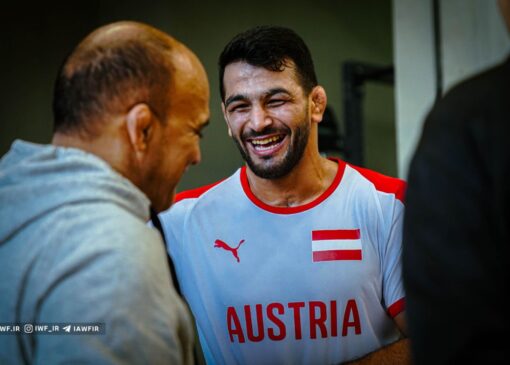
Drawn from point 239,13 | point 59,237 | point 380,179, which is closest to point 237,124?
point 380,179

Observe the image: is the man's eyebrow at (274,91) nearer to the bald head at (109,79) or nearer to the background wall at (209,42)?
the bald head at (109,79)

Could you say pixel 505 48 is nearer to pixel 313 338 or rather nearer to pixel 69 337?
pixel 313 338

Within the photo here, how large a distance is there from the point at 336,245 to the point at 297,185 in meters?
0.25

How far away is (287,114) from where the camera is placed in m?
1.94

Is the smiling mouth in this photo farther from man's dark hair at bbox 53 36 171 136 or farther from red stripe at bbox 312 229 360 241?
man's dark hair at bbox 53 36 171 136

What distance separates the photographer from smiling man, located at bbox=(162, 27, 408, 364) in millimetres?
1753

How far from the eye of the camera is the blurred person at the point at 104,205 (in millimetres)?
867

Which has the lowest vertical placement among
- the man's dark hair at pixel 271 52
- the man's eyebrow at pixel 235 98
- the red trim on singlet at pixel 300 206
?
the red trim on singlet at pixel 300 206

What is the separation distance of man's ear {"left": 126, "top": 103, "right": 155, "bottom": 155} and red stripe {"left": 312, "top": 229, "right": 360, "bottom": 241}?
851mm

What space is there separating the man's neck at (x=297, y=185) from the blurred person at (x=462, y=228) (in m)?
1.16

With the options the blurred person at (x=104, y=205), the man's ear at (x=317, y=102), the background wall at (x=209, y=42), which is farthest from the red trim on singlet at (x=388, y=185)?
the background wall at (x=209, y=42)

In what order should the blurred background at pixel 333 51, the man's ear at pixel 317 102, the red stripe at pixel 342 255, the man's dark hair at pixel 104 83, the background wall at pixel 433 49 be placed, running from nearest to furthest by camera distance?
the man's dark hair at pixel 104 83
the red stripe at pixel 342 255
the man's ear at pixel 317 102
the background wall at pixel 433 49
the blurred background at pixel 333 51

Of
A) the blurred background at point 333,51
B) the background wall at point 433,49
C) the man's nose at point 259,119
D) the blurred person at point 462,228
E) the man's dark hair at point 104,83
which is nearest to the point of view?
the blurred person at point 462,228

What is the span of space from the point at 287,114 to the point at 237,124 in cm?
16
